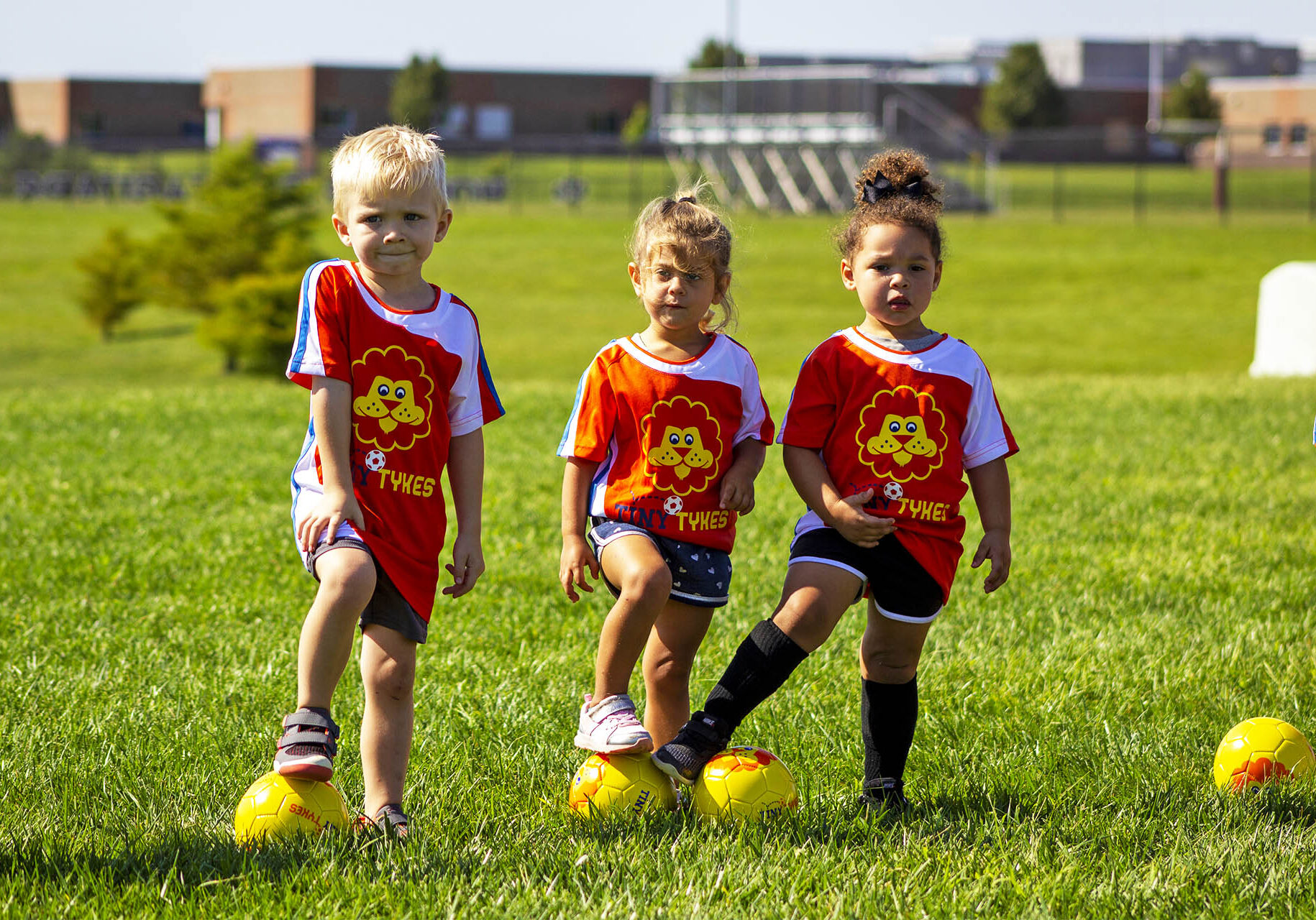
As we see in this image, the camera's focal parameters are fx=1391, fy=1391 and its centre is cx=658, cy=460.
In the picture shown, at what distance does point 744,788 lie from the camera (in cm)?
374

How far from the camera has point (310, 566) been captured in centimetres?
358

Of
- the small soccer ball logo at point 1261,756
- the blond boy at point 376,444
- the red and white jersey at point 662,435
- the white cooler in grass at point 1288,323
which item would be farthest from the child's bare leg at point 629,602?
the white cooler in grass at point 1288,323

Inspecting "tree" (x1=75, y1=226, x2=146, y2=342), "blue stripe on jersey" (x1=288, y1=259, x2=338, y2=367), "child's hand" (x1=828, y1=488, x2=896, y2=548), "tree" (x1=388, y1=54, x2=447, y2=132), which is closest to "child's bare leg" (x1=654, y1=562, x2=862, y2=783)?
"child's hand" (x1=828, y1=488, x2=896, y2=548)

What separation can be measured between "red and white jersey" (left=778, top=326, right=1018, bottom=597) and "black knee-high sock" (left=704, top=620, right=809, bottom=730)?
1.42 ft

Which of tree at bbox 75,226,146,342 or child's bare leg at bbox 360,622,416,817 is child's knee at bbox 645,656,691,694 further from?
tree at bbox 75,226,146,342

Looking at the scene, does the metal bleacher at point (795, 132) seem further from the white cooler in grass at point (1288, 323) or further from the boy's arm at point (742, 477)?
the boy's arm at point (742, 477)

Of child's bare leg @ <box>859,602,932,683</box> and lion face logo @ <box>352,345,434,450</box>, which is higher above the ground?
lion face logo @ <box>352,345,434,450</box>

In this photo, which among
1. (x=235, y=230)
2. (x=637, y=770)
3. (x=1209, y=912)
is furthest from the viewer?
(x=235, y=230)

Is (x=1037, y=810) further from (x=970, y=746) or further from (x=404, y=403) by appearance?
(x=404, y=403)

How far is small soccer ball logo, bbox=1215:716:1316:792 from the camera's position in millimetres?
4070

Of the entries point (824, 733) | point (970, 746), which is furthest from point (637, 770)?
point (970, 746)

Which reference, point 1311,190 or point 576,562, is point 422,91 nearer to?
point 1311,190

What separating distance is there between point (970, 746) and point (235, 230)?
25.4m

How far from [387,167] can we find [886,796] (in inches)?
86.8
